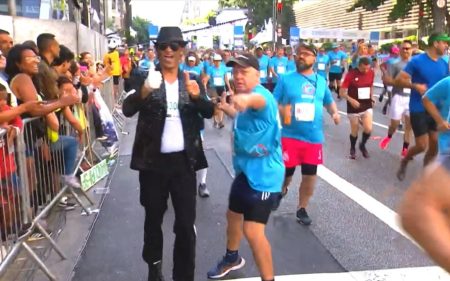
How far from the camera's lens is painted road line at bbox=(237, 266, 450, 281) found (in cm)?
402

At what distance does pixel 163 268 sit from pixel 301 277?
44.5 inches

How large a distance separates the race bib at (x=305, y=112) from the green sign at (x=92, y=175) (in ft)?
8.16

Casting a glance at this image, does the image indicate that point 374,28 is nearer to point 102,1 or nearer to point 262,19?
point 262,19

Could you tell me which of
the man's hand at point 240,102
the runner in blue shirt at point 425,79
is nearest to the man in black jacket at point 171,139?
the man's hand at point 240,102

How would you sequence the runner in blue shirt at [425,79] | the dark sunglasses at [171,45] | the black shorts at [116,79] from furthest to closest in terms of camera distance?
the black shorts at [116,79] < the runner in blue shirt at [425,79] < the dark sunglasses at [171,45]

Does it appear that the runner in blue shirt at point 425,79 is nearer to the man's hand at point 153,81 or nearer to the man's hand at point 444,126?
the man's hand at point 444,126

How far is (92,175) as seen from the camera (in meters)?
6.14

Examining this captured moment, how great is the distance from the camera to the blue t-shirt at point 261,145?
3631mm

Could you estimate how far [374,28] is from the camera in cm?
5122

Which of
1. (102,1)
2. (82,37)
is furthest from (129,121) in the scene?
(102,1)

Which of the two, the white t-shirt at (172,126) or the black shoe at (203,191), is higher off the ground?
the white t-shirt at (172,126)

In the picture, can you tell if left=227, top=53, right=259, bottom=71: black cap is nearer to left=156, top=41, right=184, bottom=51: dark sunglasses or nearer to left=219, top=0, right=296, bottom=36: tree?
left=156, top=41, right=184, bottom=51: dark sunglasses

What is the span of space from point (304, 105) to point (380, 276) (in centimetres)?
196

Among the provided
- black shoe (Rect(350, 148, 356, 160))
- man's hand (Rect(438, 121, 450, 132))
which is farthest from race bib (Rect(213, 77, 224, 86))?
man's hand (Rect(438, 121, 450, 132))
